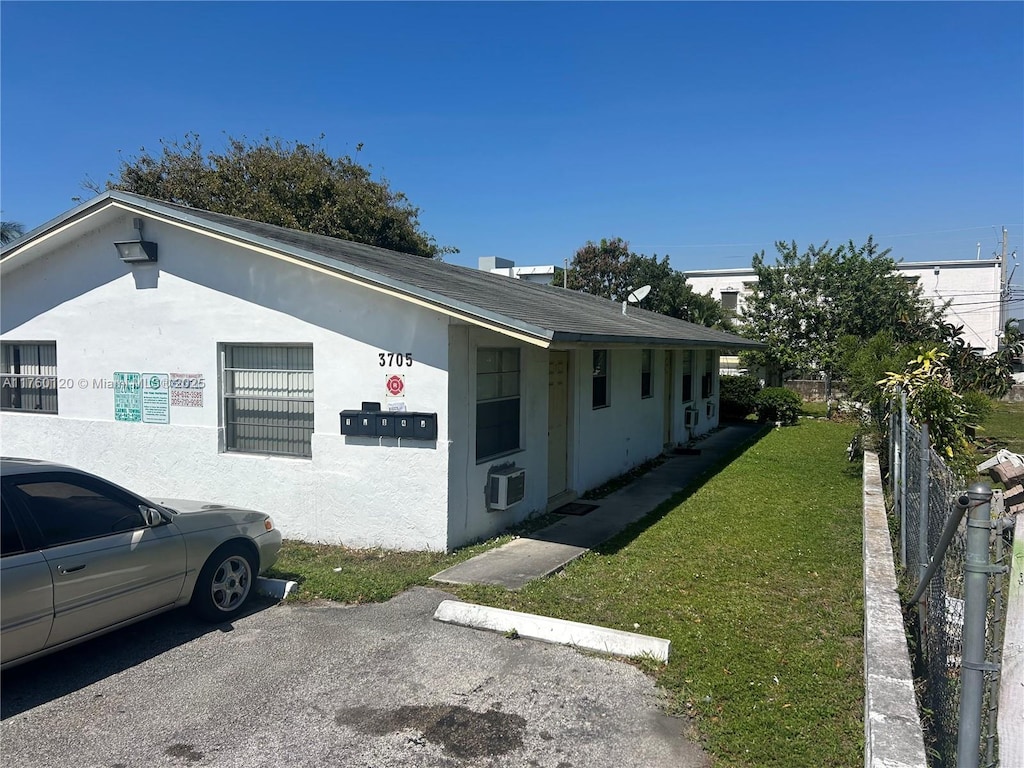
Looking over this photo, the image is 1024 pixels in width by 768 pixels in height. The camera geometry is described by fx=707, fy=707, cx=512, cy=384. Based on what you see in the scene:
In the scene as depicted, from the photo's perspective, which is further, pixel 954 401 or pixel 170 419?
pixel 954 401

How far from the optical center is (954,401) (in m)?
9.84

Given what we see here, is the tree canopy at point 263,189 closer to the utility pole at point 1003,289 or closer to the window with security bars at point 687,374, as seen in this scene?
the window with security bars at point 687,374

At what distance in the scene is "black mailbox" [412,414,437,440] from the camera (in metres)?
7.41

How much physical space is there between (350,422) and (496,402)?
175cm

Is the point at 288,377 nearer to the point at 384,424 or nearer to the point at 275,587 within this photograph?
the point at 384,424

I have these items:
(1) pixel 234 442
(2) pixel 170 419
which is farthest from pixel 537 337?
(2) pixel 170 419

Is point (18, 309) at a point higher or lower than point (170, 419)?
higher

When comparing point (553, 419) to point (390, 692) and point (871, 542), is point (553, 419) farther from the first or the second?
point (390, 692)

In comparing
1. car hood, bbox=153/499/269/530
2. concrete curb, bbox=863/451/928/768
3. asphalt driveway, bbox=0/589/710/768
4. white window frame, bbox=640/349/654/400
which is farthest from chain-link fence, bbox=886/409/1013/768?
white window frame, bbox=640/349/654/400

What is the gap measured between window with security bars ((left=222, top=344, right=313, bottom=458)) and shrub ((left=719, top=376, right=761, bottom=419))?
17.9 metres

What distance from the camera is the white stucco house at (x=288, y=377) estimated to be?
7512mm

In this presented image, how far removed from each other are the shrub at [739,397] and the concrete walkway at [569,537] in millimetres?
9915

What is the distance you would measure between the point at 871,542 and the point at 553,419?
14.6 ft

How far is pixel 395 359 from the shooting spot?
24.8 ft
